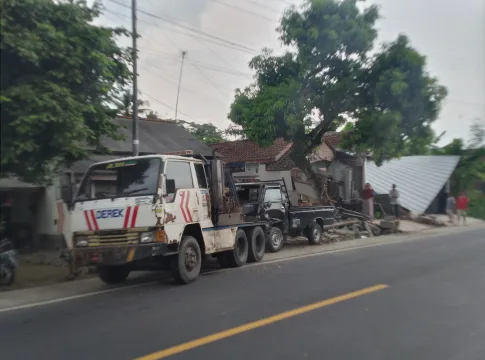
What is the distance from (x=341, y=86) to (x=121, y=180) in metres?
10.6

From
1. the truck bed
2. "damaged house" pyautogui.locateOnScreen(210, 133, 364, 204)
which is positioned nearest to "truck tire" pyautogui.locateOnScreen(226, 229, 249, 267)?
the truck bed

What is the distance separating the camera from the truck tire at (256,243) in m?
12.5

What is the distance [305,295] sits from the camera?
8.31 m

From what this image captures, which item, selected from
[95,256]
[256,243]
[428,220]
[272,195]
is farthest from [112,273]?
[428,220]

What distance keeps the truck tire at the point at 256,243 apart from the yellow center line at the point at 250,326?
4.18m

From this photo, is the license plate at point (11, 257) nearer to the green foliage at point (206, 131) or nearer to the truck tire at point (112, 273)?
the truck tire at point (112, 273)

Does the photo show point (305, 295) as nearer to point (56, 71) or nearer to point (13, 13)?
point (56, 71)

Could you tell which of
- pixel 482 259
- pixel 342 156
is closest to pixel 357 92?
pixel 482 259

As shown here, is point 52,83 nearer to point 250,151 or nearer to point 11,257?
point 11,257

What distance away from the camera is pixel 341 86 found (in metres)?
17.8

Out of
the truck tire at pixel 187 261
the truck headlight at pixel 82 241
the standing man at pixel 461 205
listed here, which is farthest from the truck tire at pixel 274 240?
the standing man at pixel 461 205

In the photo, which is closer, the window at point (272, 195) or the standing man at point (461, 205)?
the window at point (272, 195)

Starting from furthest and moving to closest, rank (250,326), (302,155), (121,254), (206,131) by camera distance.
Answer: (206,131) < (302,155) < (121,254) < (250,326)

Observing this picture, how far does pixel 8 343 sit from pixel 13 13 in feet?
14.1
